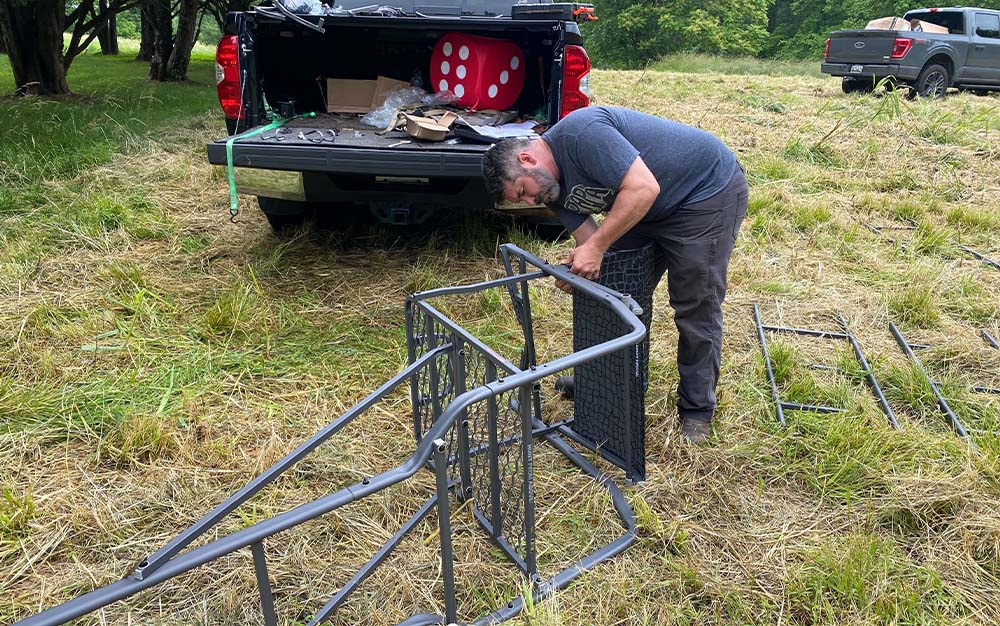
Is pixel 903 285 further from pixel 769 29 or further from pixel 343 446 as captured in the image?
pixel 769 29

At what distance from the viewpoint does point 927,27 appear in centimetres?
1196

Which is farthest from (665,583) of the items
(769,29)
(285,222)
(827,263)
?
(769,29)

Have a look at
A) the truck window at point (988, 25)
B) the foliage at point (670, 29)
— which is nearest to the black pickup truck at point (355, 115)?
the truck window at point (988, 25)

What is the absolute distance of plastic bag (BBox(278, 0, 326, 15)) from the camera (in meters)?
3.78

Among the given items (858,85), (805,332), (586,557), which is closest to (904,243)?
(805,332)

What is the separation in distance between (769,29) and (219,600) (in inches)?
1923

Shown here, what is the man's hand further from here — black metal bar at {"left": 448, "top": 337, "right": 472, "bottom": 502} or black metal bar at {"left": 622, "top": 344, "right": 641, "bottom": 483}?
black metal bar at {"left": 448, "top": 337, "right": 472, "bottom": 502}

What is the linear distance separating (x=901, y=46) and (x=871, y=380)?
1064cm

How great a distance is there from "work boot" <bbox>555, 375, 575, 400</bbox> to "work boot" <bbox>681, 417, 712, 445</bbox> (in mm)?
563

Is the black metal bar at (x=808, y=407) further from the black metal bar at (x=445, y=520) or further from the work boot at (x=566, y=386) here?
the black metal bar at (x=445, y=520)

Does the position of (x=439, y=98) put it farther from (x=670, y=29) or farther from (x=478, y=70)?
(x=670, y=29)

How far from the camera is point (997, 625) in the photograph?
6.43 ft

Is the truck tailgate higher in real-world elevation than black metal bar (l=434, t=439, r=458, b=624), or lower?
higher

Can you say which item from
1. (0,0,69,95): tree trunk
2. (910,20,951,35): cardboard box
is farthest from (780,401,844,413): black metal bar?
(910,20,951,35): cardboard box
